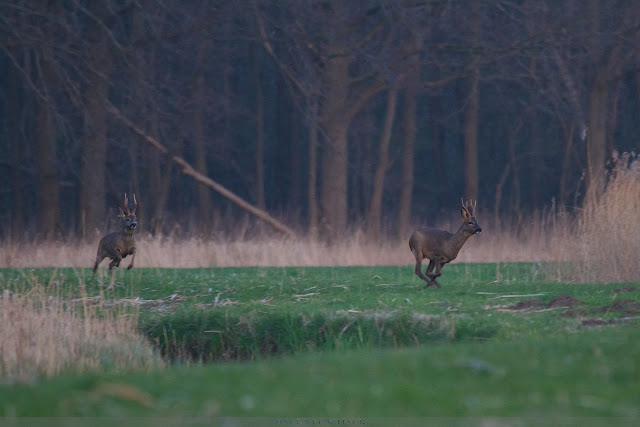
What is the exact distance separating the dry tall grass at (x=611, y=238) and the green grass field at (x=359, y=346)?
0.71m

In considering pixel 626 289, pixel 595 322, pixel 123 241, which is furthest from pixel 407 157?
pixel 595 322

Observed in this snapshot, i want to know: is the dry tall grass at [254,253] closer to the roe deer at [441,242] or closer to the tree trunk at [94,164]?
the tree trunk at [94,164]

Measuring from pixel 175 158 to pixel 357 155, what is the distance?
55.0ft

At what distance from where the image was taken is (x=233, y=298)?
12445 millimetres

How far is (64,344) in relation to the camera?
9.70 m

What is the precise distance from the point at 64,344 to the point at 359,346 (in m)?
3.18

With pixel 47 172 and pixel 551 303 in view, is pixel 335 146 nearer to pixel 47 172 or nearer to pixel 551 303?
pixel 47 172

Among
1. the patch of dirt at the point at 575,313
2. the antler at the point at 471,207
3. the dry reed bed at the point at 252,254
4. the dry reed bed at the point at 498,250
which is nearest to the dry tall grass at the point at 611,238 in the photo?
the dry reed bed at the point at 498,250

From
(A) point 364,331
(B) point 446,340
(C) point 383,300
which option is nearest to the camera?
(B) point 446,340

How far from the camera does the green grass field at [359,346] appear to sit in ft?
18.0

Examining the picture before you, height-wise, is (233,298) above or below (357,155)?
below

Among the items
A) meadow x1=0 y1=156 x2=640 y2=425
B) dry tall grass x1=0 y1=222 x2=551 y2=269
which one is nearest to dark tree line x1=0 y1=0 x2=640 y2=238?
dry tall grass x1=0 y1=222 x2=551 y2=269

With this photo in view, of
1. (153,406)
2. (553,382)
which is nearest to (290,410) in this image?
(153,406)

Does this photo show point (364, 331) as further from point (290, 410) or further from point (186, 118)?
point (186, 118)
